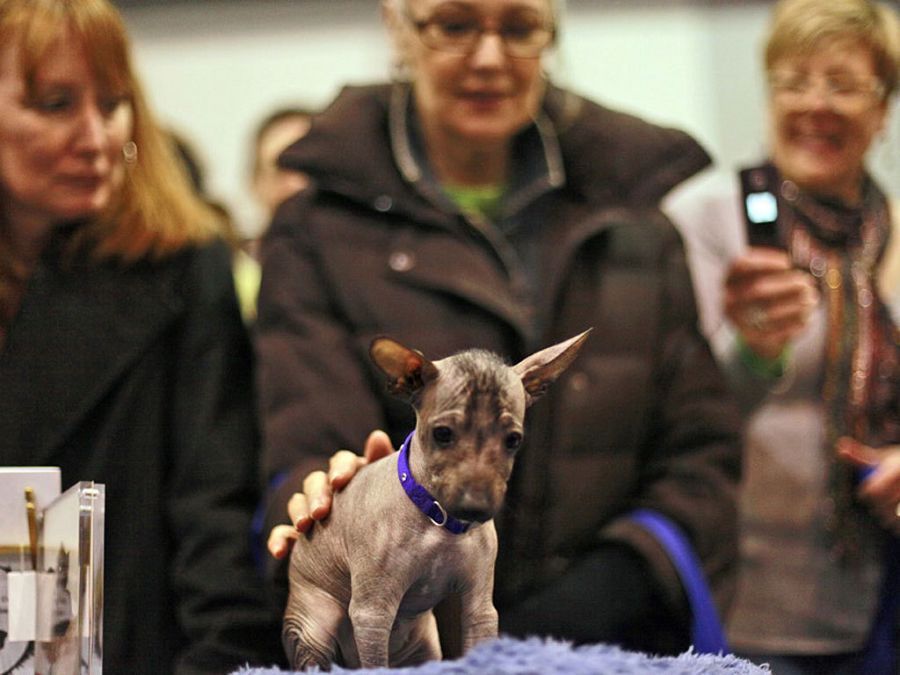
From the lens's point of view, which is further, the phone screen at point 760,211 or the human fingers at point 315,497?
the phone screen at point 760,211

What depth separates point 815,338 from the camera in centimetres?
146

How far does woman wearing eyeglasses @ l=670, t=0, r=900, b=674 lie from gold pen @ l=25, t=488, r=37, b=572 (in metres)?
0.85

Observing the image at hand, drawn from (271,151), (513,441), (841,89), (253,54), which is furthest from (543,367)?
(253,54)

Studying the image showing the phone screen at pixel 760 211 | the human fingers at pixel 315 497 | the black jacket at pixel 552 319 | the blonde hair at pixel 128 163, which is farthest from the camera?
the phone screen at pixel 760 211

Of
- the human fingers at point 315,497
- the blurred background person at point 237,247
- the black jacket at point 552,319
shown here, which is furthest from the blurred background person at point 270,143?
the human fingers at point 315,497

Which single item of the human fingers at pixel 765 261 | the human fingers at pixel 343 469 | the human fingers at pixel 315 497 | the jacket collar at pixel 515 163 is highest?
the jacket collar at pixel 515 163

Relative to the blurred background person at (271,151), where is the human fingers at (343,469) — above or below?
below

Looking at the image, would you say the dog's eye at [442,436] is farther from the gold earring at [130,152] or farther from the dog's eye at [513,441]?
the gold earring at [130,152]

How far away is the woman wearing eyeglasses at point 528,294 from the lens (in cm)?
114

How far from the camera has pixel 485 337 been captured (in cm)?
105

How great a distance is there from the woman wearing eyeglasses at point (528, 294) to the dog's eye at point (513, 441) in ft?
0.88

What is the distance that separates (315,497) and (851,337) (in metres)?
0.84

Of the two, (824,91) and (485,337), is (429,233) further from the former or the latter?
(824,91)

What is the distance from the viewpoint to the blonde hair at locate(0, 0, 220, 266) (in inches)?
48.8
